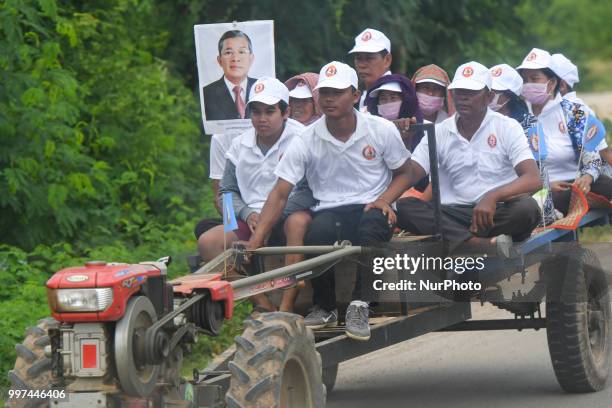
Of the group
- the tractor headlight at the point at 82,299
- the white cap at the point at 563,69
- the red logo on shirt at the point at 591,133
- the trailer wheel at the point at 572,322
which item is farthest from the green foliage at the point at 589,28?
the tractor headlight at the point at 82,299

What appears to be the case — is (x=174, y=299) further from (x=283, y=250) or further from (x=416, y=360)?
(x=416, y=360)

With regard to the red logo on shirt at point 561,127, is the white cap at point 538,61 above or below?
above

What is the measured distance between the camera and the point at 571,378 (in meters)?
8.98

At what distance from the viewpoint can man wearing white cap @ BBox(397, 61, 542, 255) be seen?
8.55m

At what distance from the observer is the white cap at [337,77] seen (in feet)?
27.7

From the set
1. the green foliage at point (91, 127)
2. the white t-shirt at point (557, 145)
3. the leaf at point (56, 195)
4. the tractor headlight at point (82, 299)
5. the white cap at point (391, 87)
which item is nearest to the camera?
the tractor headlight at point (82, 299)

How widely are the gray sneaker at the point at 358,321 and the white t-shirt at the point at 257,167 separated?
4.73ft

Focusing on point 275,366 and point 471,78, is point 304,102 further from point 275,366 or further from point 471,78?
→ point 275,366

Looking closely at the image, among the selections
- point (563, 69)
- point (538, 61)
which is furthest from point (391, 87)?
point (563, 69)

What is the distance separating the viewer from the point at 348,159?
8.55 meters

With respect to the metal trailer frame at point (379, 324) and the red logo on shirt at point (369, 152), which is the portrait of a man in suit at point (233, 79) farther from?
the metal trailer frame at point (379, 324)

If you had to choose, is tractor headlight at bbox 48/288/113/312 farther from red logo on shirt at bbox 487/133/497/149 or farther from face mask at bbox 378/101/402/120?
face mask at bbox 378/101/402/120

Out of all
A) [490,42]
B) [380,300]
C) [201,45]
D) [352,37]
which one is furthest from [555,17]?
[380,300]

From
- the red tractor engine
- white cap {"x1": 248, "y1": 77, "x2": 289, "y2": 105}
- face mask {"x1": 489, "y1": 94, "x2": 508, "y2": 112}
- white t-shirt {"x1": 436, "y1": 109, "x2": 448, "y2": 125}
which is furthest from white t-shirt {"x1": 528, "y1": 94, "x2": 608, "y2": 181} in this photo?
the red tractor engine
